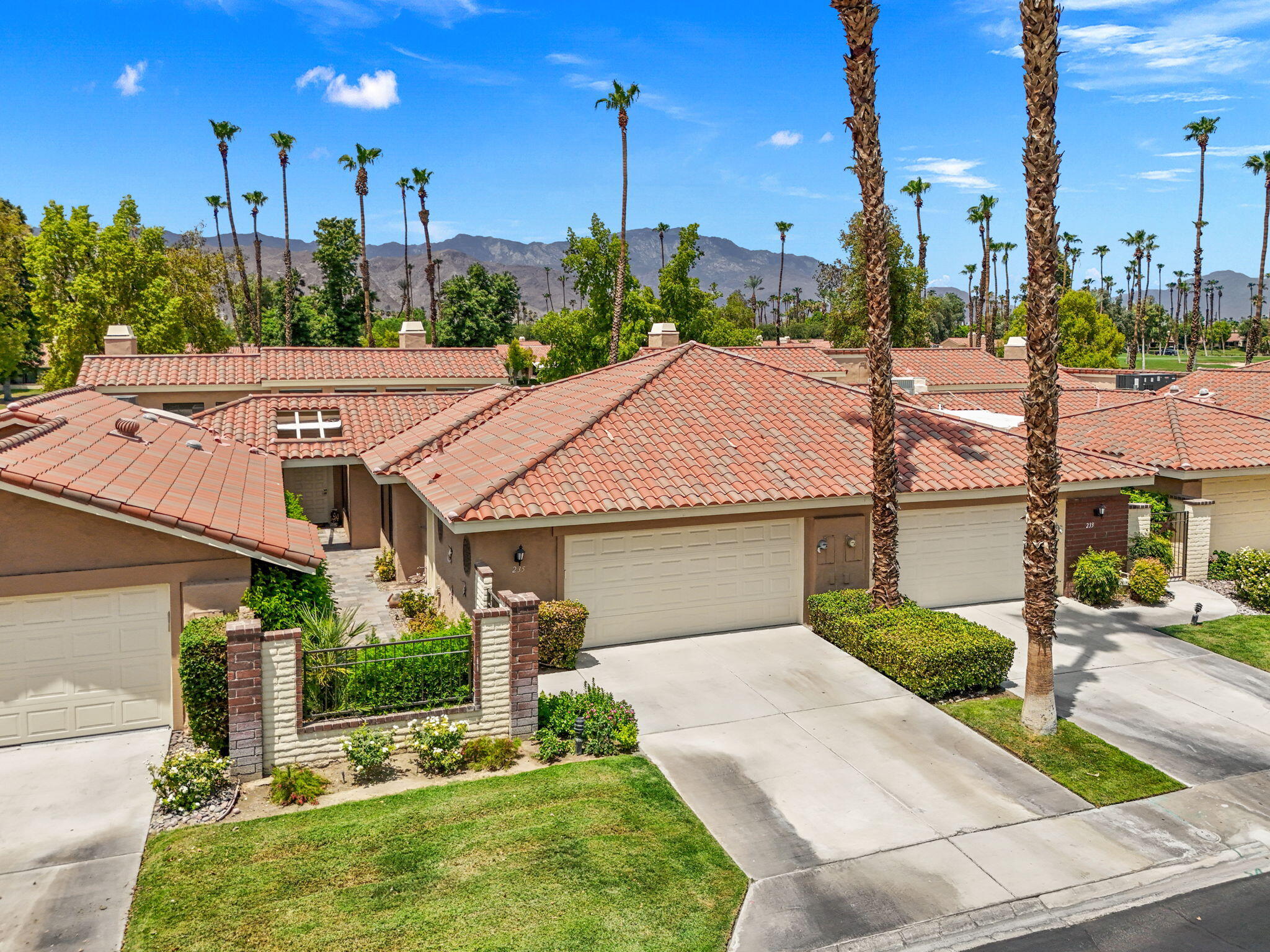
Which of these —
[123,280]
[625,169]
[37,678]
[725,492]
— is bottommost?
[37,678]

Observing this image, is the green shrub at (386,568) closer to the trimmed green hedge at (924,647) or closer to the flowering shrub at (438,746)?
the trimmed green hedge at (924,647)

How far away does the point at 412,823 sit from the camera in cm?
992

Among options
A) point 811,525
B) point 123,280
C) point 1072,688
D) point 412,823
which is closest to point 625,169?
point 123,280

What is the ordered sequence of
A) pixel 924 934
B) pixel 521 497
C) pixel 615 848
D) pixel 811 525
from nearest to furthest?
pixel 924 934
pixel 615 848
pixel 521 497
pixel 811 525

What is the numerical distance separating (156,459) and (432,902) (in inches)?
406

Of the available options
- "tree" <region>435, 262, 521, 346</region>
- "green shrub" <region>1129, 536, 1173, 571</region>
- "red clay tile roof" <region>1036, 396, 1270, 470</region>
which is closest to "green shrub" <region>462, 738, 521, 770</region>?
"green shrub" <region>1129, 536, 1173, 571</region>

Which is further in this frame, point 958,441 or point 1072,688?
point 958,441

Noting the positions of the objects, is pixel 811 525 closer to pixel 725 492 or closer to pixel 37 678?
pixel 725 492

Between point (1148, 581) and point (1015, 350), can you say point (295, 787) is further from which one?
point (1015, 350)

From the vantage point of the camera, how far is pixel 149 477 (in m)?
13.7

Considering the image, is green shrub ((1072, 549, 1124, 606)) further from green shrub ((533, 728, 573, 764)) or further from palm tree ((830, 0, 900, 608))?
green shrub ((533, 728, 573, 764))

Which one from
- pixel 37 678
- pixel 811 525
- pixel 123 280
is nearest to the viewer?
pixel 37 678

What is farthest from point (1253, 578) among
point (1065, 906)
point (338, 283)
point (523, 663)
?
point (338, 283)

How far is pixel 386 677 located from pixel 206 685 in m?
2.13
